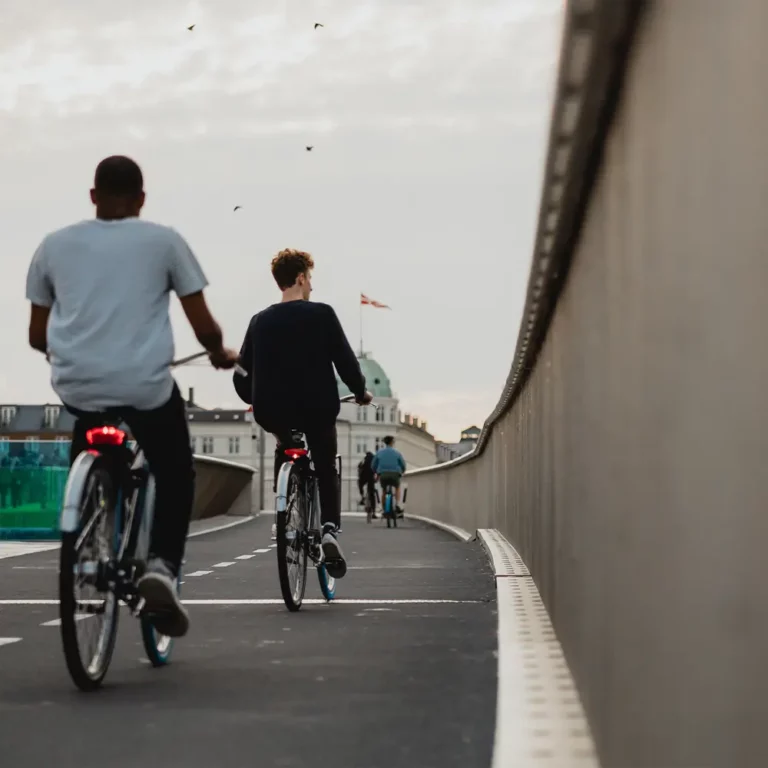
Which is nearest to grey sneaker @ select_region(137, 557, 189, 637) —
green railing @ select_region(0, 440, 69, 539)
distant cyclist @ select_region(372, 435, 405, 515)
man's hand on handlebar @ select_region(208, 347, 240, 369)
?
man's hand on handlebar @ select_region(208, 347, 240, 369)

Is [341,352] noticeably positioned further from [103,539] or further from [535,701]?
[535,701]

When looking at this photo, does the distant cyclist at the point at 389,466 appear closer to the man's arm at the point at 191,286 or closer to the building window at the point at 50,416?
the man's arm at the point at 191,286

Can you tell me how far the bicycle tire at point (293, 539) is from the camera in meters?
9.20

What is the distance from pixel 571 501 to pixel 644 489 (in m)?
2.54

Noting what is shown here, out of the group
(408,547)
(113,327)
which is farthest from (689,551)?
(408,547)

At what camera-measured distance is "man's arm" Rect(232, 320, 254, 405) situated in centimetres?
997

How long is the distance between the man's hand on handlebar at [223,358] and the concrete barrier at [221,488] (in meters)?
22.1

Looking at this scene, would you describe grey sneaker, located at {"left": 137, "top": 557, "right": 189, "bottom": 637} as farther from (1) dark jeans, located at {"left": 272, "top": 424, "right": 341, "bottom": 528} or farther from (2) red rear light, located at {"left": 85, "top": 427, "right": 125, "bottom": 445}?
(1) dark jeans, located at {"left": 272, "top": 424, "right": 341, "bottom": 528}

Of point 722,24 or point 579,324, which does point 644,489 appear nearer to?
point 722,24

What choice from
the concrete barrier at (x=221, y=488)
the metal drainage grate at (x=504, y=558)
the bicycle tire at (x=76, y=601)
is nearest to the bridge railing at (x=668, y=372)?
the bicycle tire at (x=76, y=601)

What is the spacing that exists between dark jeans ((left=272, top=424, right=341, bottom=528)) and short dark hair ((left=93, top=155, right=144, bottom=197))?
3491 millimetres

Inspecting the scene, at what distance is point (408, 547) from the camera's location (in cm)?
2019

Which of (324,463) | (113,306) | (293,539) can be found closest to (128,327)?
(113,306)

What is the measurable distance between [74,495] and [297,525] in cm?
398
